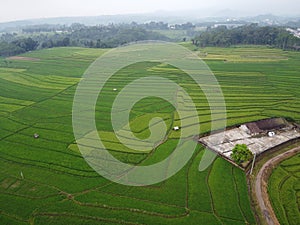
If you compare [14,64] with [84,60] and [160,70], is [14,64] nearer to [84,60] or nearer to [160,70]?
[84,60]

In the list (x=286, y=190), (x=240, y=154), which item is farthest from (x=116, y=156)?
(x=286, y=190)

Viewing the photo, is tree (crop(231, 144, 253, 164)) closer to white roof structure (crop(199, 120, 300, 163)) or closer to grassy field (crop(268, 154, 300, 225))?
white roof structure (crop(199, 120, 300, 163))

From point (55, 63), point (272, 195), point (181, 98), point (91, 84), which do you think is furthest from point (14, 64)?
point (272, 195)

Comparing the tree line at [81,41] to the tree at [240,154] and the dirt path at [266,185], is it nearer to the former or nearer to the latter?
the tree at [240,154]

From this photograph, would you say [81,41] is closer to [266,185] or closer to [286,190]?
[266,185]

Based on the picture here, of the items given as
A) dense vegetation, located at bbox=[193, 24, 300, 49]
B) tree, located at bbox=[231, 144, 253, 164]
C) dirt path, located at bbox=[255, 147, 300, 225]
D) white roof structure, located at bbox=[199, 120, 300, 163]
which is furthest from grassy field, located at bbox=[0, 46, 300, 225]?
dense vegetation, located at bbox=[193, 24, 300, 49]
